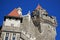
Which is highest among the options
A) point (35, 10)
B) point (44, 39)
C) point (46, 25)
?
point (35, 10)

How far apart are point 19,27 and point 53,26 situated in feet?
46.9

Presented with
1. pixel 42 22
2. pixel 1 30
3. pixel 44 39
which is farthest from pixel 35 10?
pixel 1 30

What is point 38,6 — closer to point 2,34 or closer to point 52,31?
point 52,31

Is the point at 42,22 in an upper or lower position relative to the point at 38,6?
lower

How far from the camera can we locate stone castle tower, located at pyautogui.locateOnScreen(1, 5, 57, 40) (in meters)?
53.7

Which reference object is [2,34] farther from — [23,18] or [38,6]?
[38,6]

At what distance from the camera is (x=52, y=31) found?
211ft

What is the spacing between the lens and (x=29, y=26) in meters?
58.1


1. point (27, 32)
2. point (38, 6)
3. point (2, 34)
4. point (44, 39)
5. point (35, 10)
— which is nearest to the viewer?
point (2, 34)

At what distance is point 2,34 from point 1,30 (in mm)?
1092

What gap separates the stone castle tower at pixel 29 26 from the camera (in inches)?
2113

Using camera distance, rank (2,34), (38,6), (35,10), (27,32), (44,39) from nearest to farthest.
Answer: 1. (2,34)
2. (27,32)
3. (44,39)
4. (35,10)
5. (38,6)

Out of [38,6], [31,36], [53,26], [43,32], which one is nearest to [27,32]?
[31,36]

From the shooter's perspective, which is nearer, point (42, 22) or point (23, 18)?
point (23, 18)
